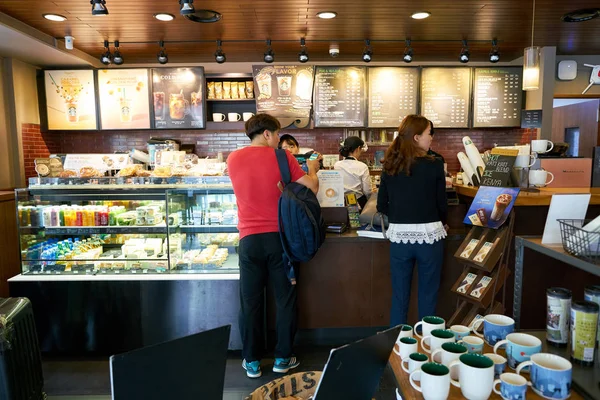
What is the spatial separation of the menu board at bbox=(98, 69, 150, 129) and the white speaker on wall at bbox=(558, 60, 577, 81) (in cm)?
552

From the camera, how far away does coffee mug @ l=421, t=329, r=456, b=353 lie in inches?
51.3

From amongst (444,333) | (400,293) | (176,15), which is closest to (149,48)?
(176,15)

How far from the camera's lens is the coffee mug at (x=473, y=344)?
1292 millimetres

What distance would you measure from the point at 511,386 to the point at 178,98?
533cm

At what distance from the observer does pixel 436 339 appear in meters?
1.31

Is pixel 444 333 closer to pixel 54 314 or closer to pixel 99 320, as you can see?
pixel 99 320

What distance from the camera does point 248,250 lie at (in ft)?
9.55

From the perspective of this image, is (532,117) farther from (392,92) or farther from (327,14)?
(327,14)

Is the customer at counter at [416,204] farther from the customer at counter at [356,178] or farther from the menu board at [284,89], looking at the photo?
the menu board at [284,89]

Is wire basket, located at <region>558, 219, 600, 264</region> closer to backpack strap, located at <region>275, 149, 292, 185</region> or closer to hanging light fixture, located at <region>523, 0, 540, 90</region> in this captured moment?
backpack strap, located at <region>275, 149, 292, 185</region>

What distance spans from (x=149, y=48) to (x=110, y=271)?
126 inches

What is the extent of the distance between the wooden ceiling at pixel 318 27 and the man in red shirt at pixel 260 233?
5.69 feet

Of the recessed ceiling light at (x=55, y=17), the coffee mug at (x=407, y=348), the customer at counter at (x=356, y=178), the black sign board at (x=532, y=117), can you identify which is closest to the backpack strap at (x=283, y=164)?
the customer at counter at (x=356, y=178)

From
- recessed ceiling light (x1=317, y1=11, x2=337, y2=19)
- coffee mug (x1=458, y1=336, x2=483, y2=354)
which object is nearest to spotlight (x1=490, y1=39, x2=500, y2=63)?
recessed ceiling light (x1=317, y1=11, x2=337, y2=19)
